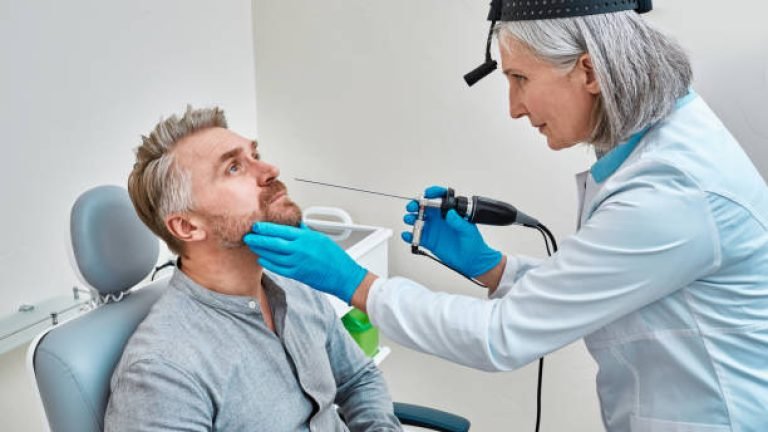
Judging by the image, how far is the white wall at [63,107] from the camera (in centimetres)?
150

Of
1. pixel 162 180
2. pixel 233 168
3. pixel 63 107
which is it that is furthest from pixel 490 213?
pixel 63 107

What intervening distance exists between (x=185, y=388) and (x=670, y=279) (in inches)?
31.3

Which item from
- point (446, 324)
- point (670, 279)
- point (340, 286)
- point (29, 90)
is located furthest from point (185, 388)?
point (29, 90)

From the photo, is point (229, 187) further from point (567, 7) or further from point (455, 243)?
point (567, 7)

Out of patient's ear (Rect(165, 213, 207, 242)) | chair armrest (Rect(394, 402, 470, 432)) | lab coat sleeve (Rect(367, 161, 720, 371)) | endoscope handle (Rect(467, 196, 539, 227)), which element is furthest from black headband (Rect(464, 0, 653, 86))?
chair armrest (Rect(394, 402, 470, 432))

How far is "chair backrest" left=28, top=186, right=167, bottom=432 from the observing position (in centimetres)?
101

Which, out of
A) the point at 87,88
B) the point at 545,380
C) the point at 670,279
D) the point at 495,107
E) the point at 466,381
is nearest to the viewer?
the point at 670,279

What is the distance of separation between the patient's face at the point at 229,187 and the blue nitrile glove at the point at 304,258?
0.07 metres

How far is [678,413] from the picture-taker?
109 cm

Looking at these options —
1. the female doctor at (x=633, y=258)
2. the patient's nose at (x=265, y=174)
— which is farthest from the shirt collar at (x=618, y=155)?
the patient's nose at (x=265, y=174)

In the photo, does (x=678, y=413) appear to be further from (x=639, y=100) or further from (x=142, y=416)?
(x=142, y=416)

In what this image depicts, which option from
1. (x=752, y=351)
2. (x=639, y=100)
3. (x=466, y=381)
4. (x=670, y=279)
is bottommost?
(x=466, y=381)

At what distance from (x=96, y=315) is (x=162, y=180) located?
0.89ft

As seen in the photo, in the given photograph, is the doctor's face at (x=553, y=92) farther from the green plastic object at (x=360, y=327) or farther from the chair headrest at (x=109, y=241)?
the green plastic object at (x=360, y=327)
